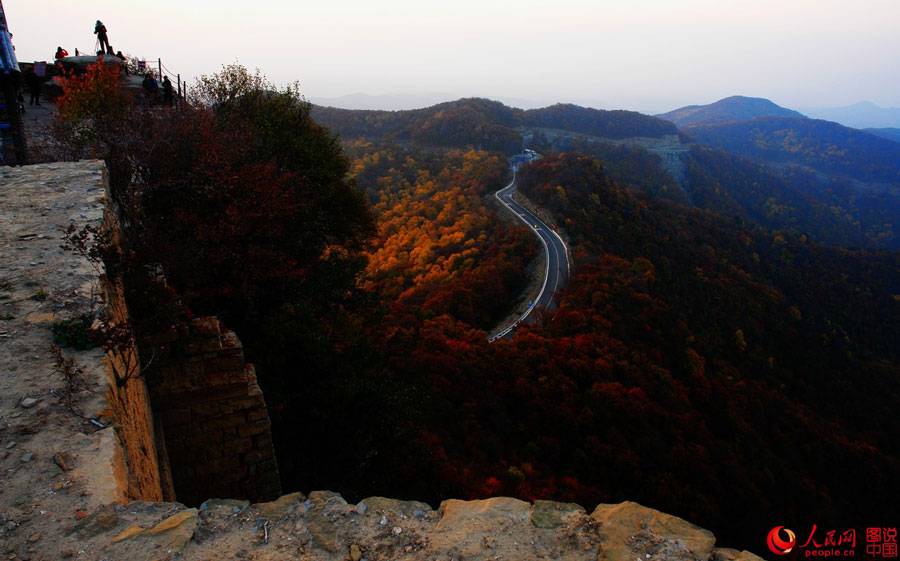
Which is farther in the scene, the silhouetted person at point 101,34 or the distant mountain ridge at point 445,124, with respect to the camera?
the distant mountain ridge at point 445,124

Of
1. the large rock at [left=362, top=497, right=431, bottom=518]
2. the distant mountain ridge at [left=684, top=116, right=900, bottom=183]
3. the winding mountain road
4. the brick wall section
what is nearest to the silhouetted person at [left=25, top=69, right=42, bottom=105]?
the brick wall section

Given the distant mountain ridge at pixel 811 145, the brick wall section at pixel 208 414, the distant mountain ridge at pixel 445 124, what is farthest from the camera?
the distant mountain ridge at pixel 811 145

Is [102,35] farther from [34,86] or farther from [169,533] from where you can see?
[169,533]

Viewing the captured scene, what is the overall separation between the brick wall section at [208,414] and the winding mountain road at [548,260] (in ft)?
64.3

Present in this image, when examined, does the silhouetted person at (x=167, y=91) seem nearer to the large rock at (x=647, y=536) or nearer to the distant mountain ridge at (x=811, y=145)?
the large rock at (x=647, y=536)

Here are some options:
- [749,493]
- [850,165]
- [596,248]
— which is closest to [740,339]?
[596,248]

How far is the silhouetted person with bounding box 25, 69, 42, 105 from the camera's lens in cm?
1625

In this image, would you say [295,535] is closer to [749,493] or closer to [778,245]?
[749,493]

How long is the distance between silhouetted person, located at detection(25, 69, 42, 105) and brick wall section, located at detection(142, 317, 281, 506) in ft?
59.6

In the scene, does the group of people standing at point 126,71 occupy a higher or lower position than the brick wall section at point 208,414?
higher

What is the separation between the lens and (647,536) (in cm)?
306

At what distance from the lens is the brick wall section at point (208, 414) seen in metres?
4.85

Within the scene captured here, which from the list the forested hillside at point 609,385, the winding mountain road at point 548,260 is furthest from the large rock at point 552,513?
the winding mountain road at point 548,260

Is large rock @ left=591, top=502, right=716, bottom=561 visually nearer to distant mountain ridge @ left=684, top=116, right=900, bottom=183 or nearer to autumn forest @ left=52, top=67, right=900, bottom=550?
autumn forest @ left=52, top=67, right=900, bottom=550
